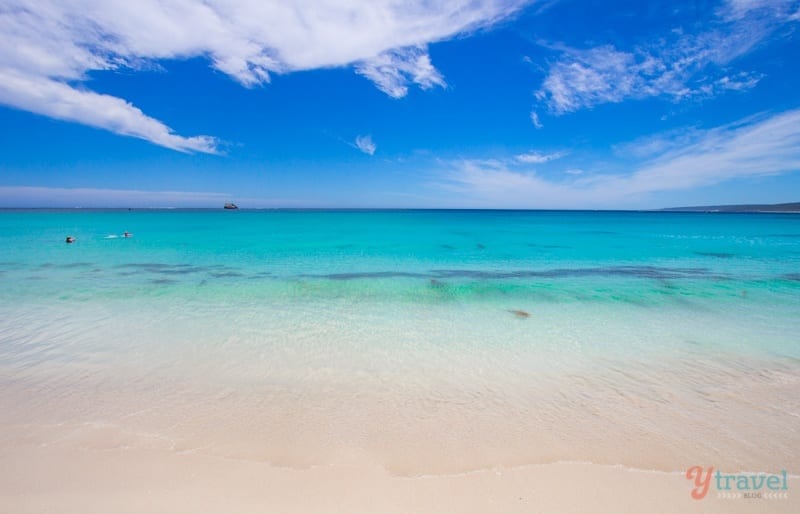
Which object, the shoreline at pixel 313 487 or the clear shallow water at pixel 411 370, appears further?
the clear shallow water at pixel 411 370

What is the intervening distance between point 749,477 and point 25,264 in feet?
75.6

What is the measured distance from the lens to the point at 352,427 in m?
4.21

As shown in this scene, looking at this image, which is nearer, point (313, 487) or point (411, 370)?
point (313, 487)

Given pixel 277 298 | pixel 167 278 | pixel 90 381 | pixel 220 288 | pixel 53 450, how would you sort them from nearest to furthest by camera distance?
pixel 53 450 → pixel 90 381 → pixel 277 298 → pixel 220 288 → pixel 167 278

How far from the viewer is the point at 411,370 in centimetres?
576

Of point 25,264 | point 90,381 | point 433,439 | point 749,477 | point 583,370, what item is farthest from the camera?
point 25,264

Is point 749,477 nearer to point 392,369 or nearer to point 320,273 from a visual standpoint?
point 392,369

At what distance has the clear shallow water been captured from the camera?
3928mm

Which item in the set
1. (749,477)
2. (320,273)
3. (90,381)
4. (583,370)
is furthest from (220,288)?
(749,477)

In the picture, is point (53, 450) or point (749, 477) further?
point (53, 450)

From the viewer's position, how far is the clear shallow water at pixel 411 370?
3928mm

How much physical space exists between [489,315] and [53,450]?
7.76 meters

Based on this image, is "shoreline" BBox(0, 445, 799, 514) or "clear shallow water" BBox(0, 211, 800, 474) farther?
"clear shallow water" BBox(0, 211, 800, 474)

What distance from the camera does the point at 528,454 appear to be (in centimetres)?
374
